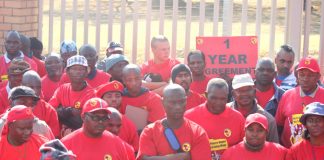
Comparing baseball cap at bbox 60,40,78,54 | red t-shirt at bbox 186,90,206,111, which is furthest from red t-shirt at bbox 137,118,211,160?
baseball cap at bbox 60,40,78,54

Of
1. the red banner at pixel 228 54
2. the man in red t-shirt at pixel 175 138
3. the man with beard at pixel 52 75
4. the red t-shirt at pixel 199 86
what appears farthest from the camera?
the red banner at pixel 228 54

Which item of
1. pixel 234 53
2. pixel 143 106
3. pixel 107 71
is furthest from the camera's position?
pixel 234 53

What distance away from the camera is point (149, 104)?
748cm

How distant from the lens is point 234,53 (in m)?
9.03

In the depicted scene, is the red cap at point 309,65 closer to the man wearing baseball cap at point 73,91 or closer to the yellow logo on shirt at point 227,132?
the yellow logo on shirt at point 227,132

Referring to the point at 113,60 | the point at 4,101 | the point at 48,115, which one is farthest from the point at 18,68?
the point at 113,60

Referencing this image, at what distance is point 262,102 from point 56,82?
2399 mm

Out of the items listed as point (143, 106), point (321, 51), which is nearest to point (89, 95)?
point (143, 106)

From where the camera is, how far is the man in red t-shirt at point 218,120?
6691 millimetres

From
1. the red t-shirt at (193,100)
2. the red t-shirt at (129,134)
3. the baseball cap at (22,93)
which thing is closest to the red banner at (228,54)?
the red t-shirt at (193,100)

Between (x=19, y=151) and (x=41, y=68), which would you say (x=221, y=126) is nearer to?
(x=19, y=151)

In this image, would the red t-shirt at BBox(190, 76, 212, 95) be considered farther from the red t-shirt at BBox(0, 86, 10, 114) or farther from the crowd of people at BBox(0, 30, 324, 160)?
the red t-shirt at BBox(0, 86, 10, 114)

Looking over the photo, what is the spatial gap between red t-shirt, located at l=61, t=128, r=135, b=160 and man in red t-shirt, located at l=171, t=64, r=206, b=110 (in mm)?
1578

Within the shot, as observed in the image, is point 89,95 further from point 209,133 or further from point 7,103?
point 209,133
